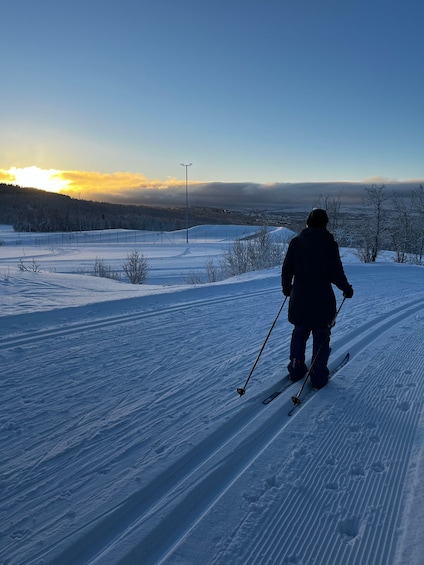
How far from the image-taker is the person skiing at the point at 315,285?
418cm

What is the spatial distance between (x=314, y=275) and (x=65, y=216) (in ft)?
391

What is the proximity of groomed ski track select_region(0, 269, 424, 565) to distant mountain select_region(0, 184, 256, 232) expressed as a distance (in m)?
81.0

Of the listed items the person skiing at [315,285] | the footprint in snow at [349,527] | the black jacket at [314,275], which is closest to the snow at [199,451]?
the footprint in snow at [349,527]

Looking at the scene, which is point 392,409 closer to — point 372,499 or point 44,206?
point 372,499

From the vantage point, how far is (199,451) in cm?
311

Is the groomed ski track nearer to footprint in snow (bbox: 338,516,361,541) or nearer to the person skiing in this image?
footprint in snow (bbox: 338,516,361,541)

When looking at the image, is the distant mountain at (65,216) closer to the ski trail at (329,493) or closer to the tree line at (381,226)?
the tree line at (381,226)

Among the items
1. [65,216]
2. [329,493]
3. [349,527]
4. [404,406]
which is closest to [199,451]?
[329,493]

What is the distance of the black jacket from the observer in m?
4.17

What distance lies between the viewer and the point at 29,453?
120 inches

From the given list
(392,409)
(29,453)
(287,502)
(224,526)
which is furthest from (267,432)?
(29,453)

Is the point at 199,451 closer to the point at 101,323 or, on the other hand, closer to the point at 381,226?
the point at 101,323

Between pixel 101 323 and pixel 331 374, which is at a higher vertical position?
pixel 101 323

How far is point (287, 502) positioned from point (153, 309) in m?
5.78
